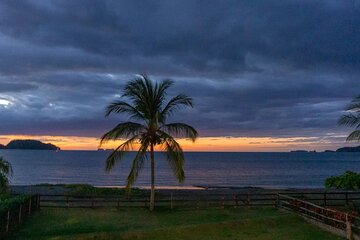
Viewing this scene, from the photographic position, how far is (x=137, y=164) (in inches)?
A: 1006

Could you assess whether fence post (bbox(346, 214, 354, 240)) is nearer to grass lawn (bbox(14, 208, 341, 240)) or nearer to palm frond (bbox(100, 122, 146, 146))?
grass lawn (bbox(14, 208, 341, 240))

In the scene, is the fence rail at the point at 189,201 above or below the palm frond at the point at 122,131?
below

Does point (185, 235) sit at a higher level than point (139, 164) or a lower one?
lower

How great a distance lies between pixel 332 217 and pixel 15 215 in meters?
15.2

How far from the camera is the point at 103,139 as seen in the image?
1000 inches

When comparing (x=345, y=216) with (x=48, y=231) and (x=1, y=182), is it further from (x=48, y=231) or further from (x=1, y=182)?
(x=1, y=182)

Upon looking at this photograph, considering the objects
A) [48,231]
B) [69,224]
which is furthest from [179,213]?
[48,231]

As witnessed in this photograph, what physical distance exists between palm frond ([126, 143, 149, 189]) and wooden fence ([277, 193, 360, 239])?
9.19 m

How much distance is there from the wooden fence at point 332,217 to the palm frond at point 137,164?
30.1 ft

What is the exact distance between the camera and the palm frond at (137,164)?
25500mm

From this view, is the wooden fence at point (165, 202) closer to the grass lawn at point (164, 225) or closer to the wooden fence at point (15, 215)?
the grass lawn at point (164, 225)

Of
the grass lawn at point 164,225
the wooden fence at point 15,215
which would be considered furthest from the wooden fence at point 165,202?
the wooden fence at point 15,215

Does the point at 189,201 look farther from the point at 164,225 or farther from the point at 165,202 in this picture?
the point at 164,225

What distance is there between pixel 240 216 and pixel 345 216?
664 centimetres
